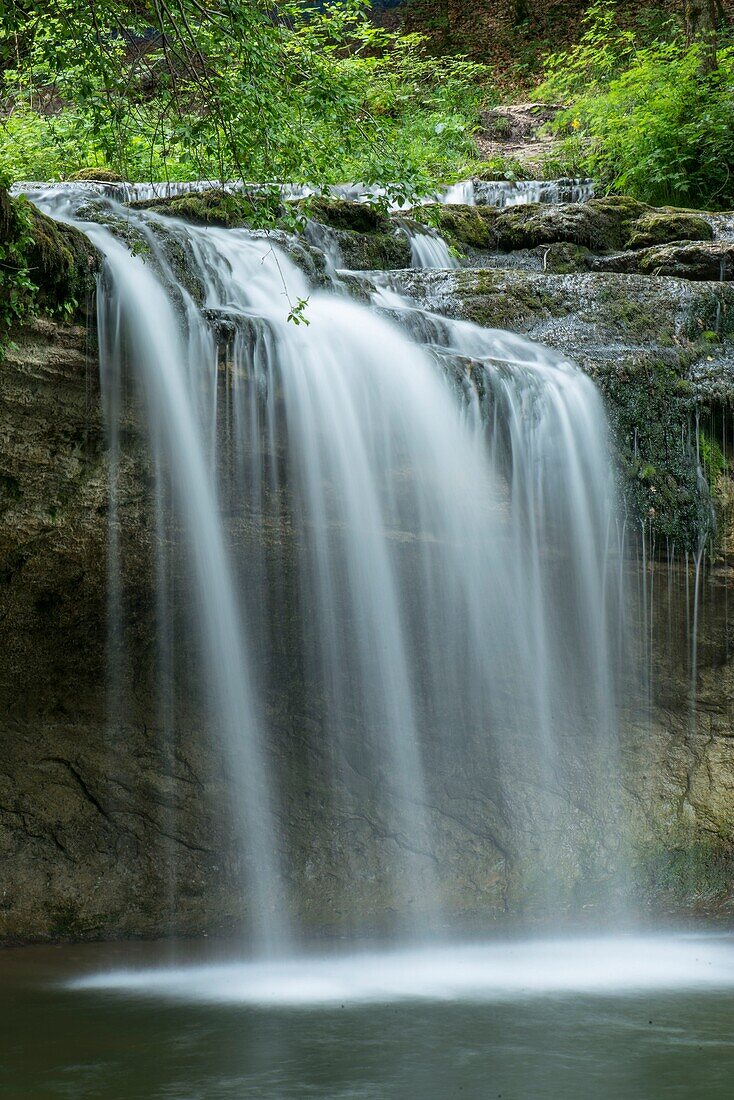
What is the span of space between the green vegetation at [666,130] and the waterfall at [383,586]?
7.52 metres

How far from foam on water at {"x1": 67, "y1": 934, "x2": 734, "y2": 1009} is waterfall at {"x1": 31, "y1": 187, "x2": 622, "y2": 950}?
0.49 meters

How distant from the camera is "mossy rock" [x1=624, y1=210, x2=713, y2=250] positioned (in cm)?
920

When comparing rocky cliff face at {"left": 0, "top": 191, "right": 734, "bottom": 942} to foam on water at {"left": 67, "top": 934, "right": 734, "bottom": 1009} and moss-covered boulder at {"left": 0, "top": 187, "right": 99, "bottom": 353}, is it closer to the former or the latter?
moss-covered boulder at {"left": 0, "top": 187, "right": 99, "bottom": 353}

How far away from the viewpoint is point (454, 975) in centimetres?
505

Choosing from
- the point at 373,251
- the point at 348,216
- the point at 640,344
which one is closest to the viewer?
the point at 640,344

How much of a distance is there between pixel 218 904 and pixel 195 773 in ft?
2.52

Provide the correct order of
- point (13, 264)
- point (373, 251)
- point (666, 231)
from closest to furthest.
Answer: point (13, 264) → point (373, 251) → point (666, 231)

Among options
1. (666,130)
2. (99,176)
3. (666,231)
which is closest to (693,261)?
(666,231)

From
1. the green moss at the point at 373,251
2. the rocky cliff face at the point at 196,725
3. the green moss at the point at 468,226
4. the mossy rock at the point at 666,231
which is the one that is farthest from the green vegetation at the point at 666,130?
the rocky cliff face at the point at 196,725

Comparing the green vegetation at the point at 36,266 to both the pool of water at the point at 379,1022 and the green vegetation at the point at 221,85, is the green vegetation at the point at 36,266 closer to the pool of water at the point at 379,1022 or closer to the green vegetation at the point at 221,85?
the green vegetation at the point at 221,85

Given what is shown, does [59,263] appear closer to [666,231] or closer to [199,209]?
[199,209]

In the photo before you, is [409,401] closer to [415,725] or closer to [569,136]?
[415,725]

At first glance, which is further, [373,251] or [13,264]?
[373,251]

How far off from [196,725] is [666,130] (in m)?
10.4
